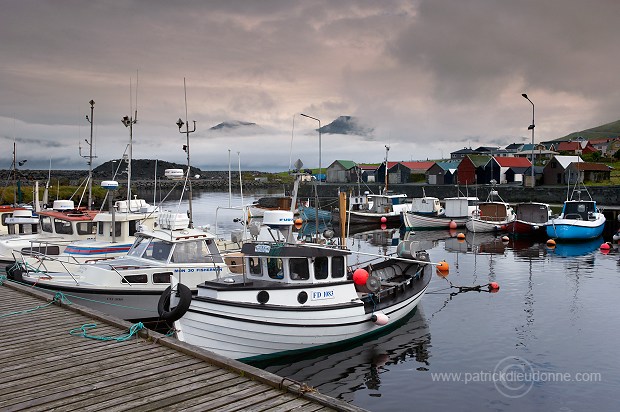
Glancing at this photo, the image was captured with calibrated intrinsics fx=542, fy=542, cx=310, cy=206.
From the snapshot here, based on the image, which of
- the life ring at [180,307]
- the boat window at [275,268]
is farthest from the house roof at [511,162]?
the life ring at [180,307]

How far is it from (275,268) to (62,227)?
1291 centimetres

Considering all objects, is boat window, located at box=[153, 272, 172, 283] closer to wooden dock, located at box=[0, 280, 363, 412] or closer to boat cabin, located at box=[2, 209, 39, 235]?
wooden dock, located at box=[0, 280, 363, 412]

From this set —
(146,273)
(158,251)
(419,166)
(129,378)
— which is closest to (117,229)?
(158,251)

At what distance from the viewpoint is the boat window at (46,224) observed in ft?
78.2

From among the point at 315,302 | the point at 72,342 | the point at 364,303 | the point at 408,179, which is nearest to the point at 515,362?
the point at 364,303

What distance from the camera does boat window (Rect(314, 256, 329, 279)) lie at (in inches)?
596

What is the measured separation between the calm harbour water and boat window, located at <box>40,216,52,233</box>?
14155 millimetres

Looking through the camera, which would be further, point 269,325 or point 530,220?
point 530,220

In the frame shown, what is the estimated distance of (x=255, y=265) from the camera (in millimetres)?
15539

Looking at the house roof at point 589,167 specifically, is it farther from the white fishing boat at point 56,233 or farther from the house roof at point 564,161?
the white fishing boat at point 56,233

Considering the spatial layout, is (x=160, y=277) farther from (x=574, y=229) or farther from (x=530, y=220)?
(x=530, y=220)

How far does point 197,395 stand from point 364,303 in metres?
8.84

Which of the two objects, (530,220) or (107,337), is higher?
(530,220)

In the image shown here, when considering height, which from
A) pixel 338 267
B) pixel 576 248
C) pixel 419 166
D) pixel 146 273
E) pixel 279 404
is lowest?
pixel 576 248
